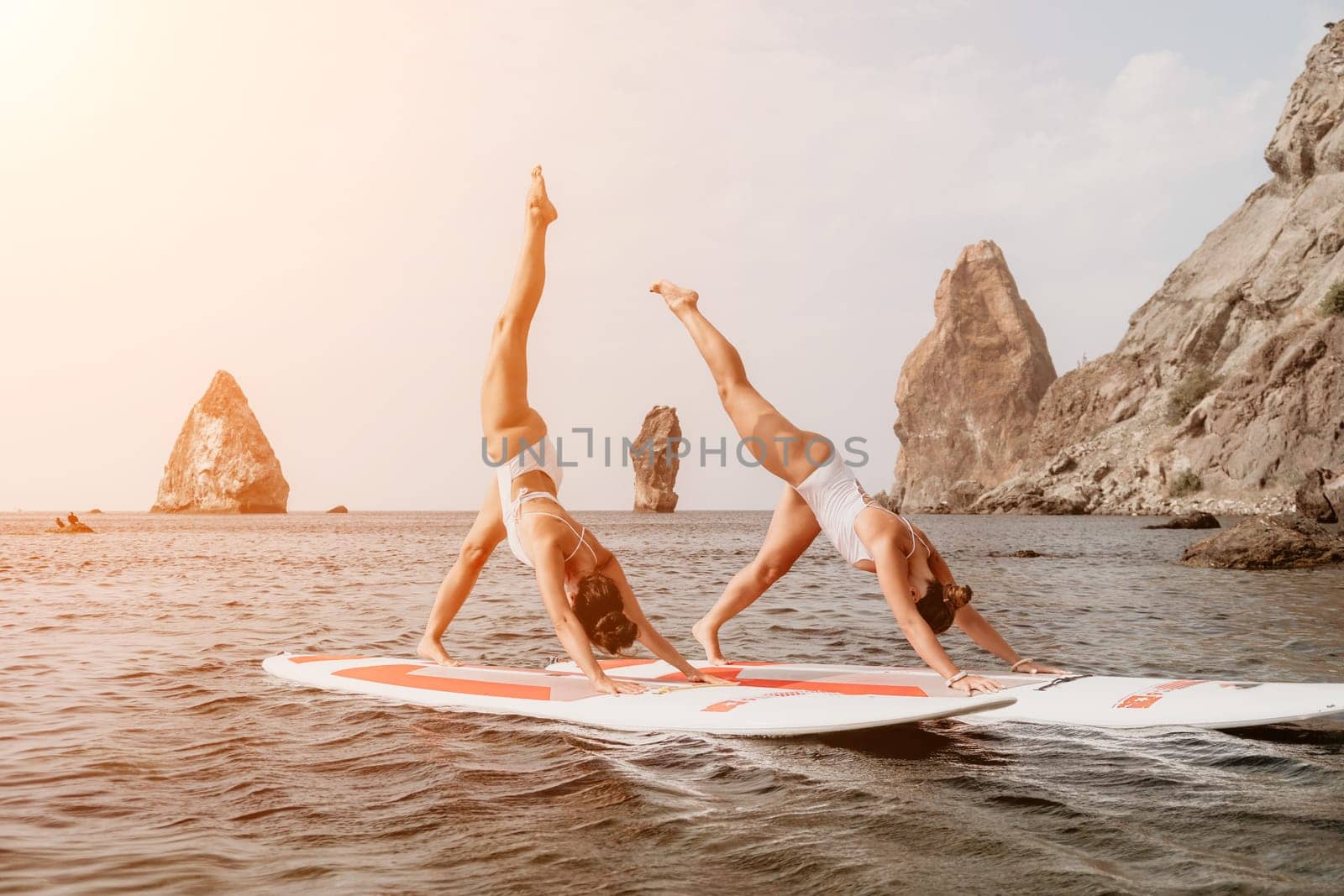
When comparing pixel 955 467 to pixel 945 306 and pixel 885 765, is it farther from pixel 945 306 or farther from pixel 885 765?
pixel 885 765

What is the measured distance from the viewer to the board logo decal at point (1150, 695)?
646 centimetres

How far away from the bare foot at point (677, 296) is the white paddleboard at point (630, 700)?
3045 millimetres

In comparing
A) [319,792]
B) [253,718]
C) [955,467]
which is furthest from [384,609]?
[955,467]

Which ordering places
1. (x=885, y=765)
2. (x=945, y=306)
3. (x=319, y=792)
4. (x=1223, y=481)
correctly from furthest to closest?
(x=945, y=306), (x=1223, y=481), (x=885, y=765), (x=319, y=792)

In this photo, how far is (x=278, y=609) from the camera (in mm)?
15742

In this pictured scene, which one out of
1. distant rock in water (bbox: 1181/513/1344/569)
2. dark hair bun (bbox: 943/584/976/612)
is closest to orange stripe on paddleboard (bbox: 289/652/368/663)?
dark hair bun (bbox: 943/584/976/612)

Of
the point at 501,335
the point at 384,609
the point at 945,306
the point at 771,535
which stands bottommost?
the point at 384,609

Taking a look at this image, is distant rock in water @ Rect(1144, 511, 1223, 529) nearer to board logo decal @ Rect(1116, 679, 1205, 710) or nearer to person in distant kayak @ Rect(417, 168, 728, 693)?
board logo decal @ Rect(1116, 679, 1205, 710)

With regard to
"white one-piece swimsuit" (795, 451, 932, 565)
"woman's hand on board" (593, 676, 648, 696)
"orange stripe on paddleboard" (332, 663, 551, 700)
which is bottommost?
"orange stripe on paddleboard" (332, 663, 551, 700)

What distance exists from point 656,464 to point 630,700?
129 m

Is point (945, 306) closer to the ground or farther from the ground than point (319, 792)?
farther from the ground

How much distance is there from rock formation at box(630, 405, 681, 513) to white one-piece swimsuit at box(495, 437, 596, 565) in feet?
404

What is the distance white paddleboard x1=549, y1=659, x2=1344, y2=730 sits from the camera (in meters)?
6.11

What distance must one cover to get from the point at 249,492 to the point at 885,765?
170 meters
